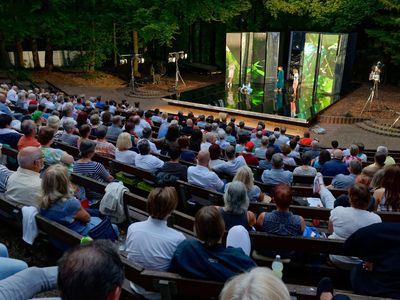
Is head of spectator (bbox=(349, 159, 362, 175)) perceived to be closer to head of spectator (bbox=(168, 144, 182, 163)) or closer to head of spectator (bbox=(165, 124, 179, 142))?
head of spectator (bbox=(168, 144, 182, 163))

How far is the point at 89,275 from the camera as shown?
1.61 meters

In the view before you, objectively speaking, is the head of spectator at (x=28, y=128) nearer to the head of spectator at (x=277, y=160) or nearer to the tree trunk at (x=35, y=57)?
the head of spectator at (x=277, y=160)

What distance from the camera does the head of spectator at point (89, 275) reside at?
62.7 inches

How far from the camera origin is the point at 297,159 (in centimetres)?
849

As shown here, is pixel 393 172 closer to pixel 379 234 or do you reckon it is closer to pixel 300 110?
pixel 379 234

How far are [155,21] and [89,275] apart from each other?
70.4 ft

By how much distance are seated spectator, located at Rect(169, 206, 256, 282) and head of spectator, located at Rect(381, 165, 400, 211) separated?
244 centimetres

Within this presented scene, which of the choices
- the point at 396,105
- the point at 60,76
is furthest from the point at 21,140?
the point at 60,76

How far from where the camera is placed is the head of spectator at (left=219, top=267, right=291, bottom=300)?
4.96 ft

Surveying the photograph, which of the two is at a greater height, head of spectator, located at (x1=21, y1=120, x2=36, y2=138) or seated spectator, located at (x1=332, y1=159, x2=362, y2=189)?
head of spectator, located at (x1=21, y1=120, x2=36, y2=138)

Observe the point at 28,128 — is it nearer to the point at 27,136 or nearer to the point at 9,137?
the point at 27,136

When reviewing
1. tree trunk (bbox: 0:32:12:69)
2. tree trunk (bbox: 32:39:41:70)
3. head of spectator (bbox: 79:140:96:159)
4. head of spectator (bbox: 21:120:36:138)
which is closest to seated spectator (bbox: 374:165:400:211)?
head of spectator (bbox: 79:140:96:159)

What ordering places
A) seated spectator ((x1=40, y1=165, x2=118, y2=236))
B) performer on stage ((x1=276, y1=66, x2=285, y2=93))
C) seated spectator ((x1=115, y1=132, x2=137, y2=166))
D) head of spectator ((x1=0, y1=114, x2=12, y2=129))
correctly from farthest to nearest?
performer on stage ((x1=276, y1=66, x2=285, y2=93)), head of spectator ((x1=0, y1=114, x2=12, y2=129)), seated spectator ((x1=115, y1=132, x2=137, y2=166)), seated spectator ((x1=40, y1=165, x2=118, y2=236))

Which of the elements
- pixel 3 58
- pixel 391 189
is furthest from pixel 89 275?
pixel 3 58
